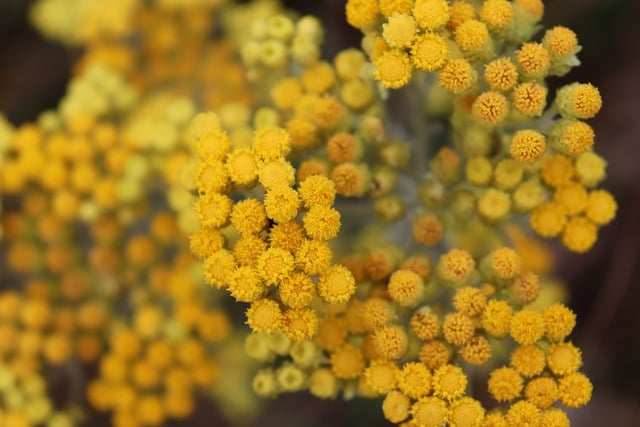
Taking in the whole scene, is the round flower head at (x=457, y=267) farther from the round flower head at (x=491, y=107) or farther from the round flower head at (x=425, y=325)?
the round flower head at (x=491, y=107)

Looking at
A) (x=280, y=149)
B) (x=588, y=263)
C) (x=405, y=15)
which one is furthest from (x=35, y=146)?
(x=588, y=263)

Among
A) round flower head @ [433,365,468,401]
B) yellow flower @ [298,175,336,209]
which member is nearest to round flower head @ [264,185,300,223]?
yellow flower @ [298,175,336,209]

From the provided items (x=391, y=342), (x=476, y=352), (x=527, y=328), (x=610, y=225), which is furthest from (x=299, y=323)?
(x=610, y=225)

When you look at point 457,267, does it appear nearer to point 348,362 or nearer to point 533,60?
point 348,362

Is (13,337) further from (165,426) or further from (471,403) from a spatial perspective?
(471,403)

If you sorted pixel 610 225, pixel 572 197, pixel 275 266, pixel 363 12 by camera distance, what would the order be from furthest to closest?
pixel 610 225, pixel 572 197, pixel 363 12, pixel 275 266
